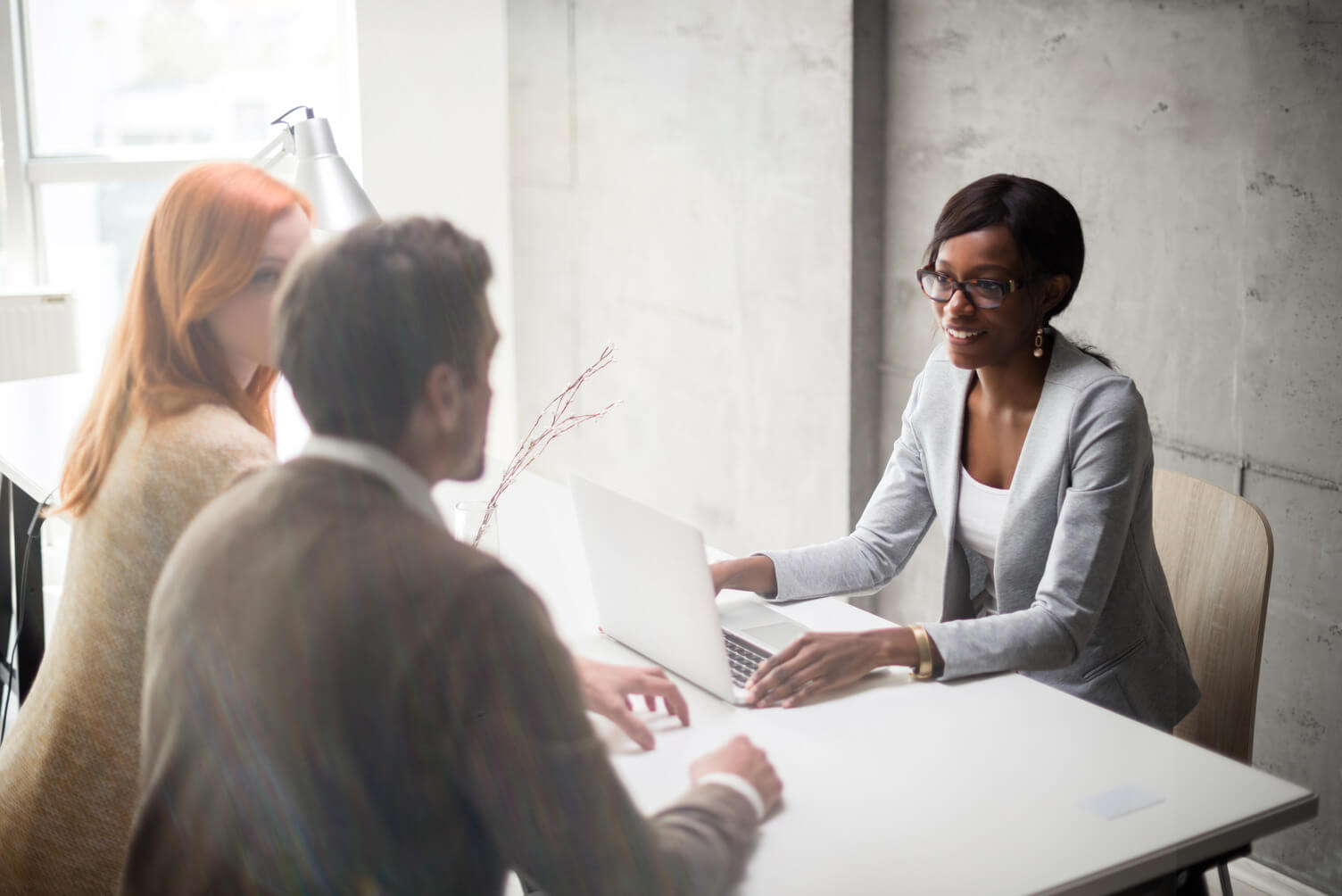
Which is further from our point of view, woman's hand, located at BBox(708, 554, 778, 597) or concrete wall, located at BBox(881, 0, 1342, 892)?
concrete wall, located at BBox(881, 0, 1342, 892)

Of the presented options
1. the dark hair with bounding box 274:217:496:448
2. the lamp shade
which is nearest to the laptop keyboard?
the dark hair with bounding box 274:217:496:448

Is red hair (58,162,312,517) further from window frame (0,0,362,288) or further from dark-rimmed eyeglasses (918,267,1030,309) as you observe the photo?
window frame (0,0,362,288)

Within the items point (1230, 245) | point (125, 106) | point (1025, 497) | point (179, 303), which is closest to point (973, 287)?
point (1025, 497)

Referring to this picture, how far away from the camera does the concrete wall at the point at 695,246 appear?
3.43 meters

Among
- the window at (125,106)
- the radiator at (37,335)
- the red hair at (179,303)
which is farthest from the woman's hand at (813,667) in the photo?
the window at (125,106)

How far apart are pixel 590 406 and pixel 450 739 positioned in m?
3.86

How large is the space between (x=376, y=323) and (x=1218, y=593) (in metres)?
1.50

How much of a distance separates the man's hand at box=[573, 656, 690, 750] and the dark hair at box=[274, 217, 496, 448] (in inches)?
25.7

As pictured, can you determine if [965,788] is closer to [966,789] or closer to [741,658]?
[966,789]

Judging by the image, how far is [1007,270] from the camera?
6.21 ft

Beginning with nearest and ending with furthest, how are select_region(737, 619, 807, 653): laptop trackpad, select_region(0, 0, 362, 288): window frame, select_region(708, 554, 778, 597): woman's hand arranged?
1. select_region(737, 619, 807, 653): laptop trackpad
2. select_region(708, 554, 778, 597): woman's hand
3. select_region(0, 0, 362, 288): window frame

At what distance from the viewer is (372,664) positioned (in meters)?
0.82

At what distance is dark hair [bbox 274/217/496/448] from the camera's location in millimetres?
868

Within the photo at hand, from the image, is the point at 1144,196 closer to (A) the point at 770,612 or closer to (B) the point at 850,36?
(B) the point at 850,36
